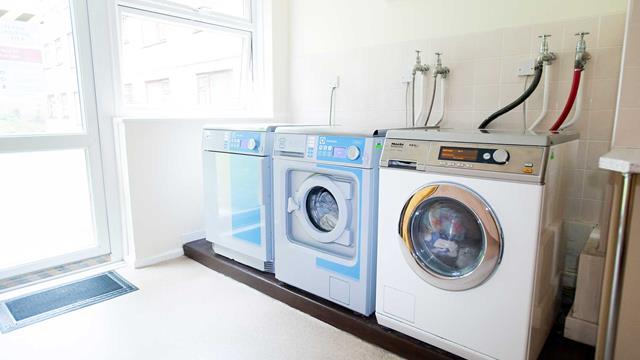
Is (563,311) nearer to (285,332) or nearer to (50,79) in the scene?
(285,332)

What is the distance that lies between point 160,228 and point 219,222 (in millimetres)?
490

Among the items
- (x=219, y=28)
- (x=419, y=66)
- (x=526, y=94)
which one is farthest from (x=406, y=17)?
(x=219, y=28)

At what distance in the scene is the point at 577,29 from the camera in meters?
2.11

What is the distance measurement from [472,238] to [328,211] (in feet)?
2.69

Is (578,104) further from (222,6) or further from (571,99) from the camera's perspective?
(222,6)

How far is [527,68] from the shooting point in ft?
7.44

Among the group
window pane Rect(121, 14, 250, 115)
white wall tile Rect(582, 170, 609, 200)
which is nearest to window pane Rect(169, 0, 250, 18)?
window pane Rect(121, 14, 250, 115)

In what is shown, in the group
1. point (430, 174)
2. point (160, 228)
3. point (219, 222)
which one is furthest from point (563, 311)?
point (160, 228)

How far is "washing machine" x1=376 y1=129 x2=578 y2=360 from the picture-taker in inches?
58.1

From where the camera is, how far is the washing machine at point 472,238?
1.48m

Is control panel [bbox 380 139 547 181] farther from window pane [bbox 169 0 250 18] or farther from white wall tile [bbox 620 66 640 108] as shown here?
window pane [bbox 169 0 250 18]

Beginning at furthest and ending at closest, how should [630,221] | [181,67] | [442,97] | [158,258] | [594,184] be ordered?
1. [181,67]
2. [158,258]
3. [442,97]
4. [594,184]
5. [630,221]

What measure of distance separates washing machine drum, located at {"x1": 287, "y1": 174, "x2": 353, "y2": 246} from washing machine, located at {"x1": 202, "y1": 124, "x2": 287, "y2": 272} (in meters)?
0.29

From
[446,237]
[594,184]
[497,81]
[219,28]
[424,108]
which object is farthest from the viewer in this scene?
[219,28]
